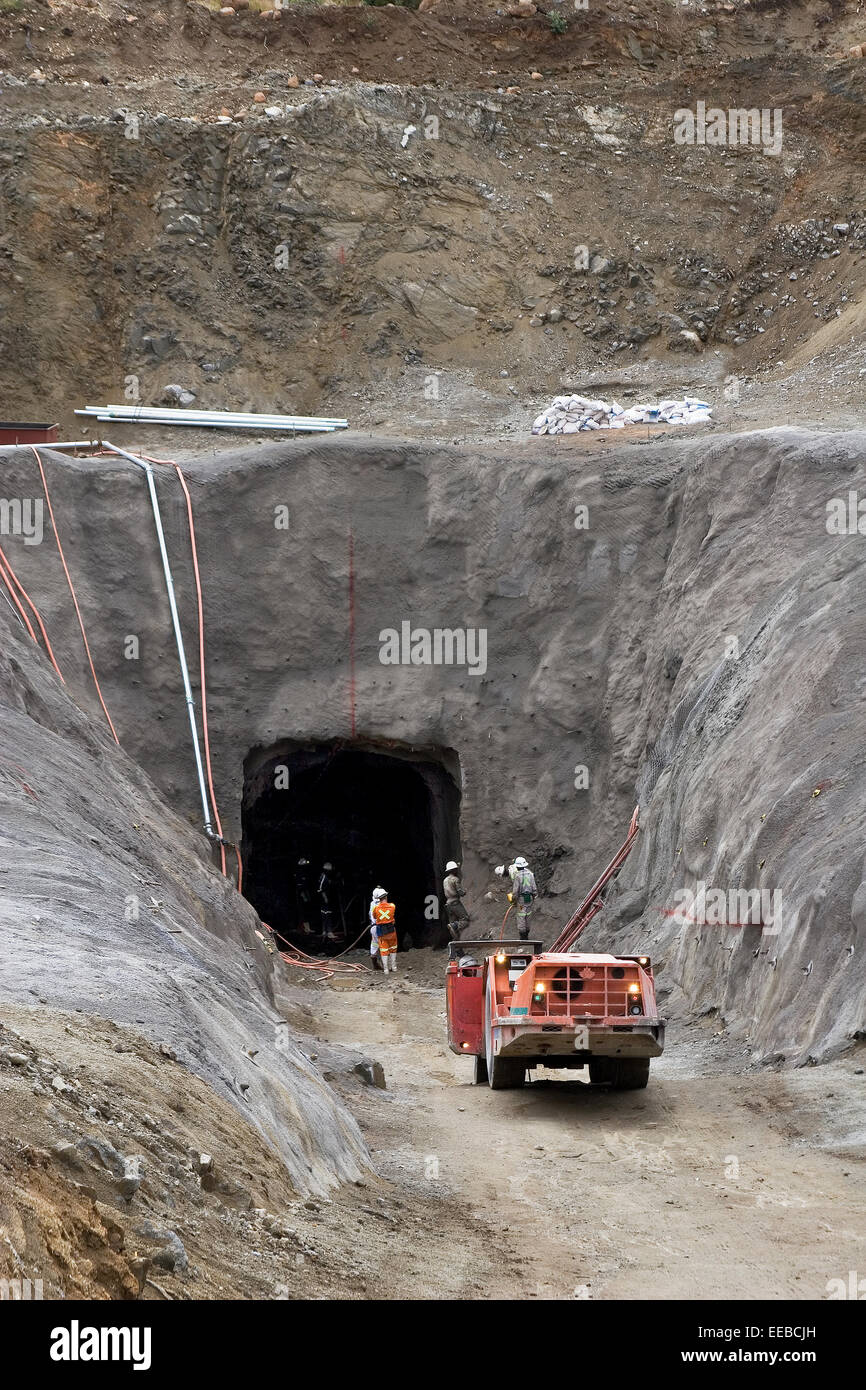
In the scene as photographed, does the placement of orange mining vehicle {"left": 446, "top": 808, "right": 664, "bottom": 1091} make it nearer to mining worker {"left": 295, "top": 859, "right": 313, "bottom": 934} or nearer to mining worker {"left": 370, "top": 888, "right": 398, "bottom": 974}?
mining worker {"left": 370, "top": 888, "right": 398, "bottom": 974}

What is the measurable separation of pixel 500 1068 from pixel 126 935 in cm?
413

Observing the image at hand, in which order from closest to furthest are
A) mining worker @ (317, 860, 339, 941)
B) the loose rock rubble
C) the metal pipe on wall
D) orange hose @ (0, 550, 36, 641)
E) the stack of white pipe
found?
orange hose @ (0, 550, 36, 641) → the metal pipe on wall → the loose rock rubble → the stack of white pipe → mining worker @ (317, 860, 339, 941)

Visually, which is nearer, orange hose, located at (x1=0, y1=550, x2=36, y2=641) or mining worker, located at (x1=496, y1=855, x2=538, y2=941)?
mining worker, located at (x1=496, y1=855, x2=538, y2=941)

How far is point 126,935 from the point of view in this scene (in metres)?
11.3

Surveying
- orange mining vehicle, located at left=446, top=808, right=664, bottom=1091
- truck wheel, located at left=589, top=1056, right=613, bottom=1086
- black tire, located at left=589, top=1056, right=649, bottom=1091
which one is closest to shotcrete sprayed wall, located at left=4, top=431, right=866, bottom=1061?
truck wheel, located at left=589, top=1056, right=613, bottom=1086

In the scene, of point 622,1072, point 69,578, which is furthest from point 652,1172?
point 69,578

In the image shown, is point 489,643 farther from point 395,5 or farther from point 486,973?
point 395,5

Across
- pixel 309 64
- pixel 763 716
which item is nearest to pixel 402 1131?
pixel 763 716

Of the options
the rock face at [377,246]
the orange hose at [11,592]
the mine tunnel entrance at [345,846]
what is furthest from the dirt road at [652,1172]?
the rock face at [377,246]

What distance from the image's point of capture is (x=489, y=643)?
25359 millimetres

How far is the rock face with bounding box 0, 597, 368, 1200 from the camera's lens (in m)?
9.19

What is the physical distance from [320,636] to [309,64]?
15879 millimetres

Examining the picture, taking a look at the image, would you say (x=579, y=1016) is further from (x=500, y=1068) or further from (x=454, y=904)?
(x=454, y=904)

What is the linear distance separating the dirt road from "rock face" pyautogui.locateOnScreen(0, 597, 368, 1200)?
1043 millimetres
